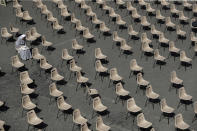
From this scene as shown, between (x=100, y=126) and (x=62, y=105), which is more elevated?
(x=62, y=105)

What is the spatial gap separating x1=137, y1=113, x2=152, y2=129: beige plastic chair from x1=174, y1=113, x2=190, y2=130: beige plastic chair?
1.25 m

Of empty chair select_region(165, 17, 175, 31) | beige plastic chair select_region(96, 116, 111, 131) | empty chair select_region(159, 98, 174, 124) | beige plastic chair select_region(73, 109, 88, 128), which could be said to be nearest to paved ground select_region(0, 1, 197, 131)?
empty chair select_region(159, 98, 174, 124)

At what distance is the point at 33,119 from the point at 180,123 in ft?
22.7

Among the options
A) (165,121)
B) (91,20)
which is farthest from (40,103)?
(91,20)

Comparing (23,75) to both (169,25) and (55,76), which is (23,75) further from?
(169,25)

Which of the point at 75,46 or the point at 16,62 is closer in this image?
the point at 16,62

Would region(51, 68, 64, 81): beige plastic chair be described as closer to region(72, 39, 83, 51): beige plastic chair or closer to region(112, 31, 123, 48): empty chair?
region(72, 39, 83, 51): beige plastic chair

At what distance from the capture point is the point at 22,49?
25125 millimetres

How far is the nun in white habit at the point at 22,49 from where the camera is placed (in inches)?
990

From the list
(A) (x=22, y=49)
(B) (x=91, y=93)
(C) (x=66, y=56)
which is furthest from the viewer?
(A) (x=22, y=49)

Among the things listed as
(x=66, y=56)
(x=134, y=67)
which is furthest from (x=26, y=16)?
(x=134, y=67)

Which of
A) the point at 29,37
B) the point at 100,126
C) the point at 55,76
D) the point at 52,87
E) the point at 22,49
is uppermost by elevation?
the point at 29,37

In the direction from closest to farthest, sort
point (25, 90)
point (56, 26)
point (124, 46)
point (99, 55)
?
point (25, 90) < point (99, 55) < point (124, 46) < point (56, 26)

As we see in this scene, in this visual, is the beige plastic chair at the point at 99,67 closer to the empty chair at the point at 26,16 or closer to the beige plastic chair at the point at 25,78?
the beige plastic chair at the point at 25,78
